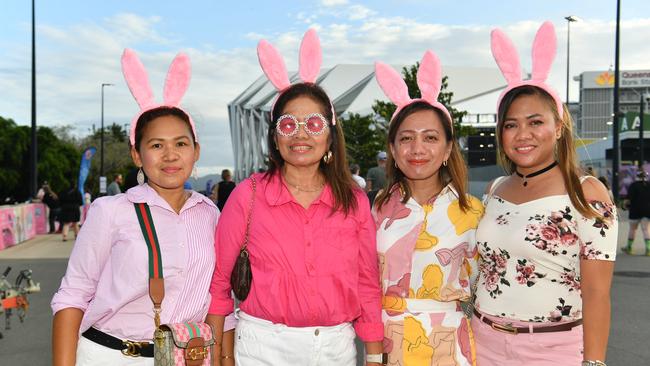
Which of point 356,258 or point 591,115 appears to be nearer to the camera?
point 356,258

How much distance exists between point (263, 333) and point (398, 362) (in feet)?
2.04

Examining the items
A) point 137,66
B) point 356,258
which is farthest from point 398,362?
point 137,66

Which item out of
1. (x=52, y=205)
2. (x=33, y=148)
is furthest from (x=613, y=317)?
(x=33, y=148)

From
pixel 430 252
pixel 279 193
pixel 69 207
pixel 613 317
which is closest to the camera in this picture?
pixel 279 193

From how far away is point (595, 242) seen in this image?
2449 millimetres

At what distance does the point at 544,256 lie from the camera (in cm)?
252

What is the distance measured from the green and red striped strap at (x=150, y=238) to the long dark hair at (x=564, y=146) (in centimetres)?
162

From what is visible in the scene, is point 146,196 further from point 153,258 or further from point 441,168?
point 441,168

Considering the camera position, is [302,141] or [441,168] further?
[441,168]

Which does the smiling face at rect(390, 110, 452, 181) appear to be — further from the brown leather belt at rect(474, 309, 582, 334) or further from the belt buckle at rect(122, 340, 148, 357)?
the belt buckle at rect(122, 340, 148, 357)

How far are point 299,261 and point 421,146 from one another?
2.70 ft

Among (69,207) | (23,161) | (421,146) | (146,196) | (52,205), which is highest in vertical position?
(23,161)

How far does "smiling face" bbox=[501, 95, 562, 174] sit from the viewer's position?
2.69 metres

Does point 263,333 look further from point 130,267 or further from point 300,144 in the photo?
point 300,144
